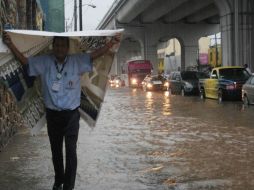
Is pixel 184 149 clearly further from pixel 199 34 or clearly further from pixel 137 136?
pixel 199 34

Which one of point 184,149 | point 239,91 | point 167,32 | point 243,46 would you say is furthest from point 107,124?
point 167,32

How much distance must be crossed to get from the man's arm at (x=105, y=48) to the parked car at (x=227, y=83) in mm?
21272

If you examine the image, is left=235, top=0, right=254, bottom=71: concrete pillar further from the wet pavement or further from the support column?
the support column

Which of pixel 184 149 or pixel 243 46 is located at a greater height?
pixel 243 46

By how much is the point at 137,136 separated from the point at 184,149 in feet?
8.28

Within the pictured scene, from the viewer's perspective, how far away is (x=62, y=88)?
248 inches

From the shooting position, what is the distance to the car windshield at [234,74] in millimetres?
28139

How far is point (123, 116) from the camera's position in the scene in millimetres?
19547

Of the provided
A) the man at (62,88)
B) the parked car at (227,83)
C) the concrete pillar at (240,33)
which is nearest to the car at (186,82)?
the concrete pillar at (240,33)

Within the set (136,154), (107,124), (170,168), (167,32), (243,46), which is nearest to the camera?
(170,168)

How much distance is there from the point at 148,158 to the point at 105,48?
359 centimetres

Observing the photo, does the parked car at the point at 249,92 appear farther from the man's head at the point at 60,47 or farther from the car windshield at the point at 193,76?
the man's head at the point at 60,47

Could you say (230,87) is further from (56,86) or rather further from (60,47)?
(56,86)

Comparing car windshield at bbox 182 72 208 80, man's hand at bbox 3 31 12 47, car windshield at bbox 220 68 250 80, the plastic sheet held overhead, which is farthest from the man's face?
car windshield at bbox 182 72 208 80
